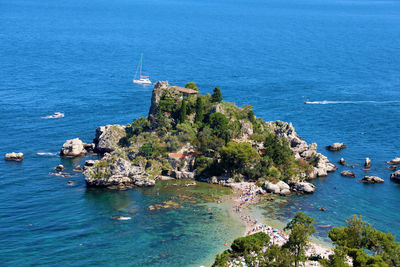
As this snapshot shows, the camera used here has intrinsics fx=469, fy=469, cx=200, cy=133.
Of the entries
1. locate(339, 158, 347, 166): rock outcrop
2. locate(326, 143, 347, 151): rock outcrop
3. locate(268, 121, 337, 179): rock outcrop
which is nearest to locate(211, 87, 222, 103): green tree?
locate(268, 121, 337, 179): rock outcrop

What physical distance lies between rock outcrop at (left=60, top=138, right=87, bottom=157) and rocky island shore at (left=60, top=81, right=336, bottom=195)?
0.25 m

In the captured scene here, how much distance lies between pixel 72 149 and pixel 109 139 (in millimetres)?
9641

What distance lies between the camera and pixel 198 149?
111562 mm

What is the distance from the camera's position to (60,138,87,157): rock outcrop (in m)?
120

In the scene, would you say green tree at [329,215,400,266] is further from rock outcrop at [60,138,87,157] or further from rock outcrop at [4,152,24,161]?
rock outcrop at [4,152,24,161]

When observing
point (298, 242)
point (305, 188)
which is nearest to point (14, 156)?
point (305, 188)

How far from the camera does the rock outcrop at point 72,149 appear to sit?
119500 millimetres

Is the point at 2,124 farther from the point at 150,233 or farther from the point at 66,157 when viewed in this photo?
the point at 150,233

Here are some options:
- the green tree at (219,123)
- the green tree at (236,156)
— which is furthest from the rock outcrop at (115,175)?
the green tree at (219,123)

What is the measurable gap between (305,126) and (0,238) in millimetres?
97536

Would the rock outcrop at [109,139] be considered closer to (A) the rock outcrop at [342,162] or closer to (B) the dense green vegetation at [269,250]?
(B) the dense green vegetation at [269,250]

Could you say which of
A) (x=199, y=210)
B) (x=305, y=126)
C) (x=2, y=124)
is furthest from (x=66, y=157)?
(x=305, y=126)

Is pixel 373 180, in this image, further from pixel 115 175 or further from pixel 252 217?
pixel 115 175

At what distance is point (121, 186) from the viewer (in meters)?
104
